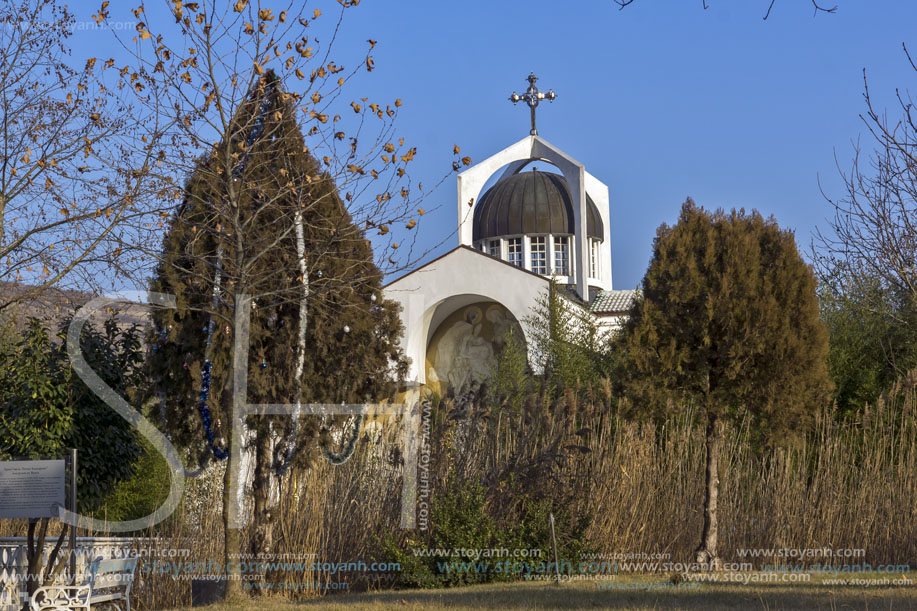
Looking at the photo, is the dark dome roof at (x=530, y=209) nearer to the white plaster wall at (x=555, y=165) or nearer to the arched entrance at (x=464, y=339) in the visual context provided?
the white plaster wall at (x=555, y=165)

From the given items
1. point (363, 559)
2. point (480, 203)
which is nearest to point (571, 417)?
point (363, 559)

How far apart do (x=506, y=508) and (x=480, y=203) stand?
2719cm

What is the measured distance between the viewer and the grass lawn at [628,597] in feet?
20.7

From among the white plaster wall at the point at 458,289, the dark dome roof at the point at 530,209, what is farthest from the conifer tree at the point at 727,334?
the dark dome roof at the point at 530,209

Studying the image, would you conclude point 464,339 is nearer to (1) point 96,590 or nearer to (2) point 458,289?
(2) point 458,289

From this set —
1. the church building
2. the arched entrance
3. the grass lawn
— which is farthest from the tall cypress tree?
the arched entrance

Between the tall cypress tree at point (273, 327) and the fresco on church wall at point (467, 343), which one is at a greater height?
the fresco on church wall at point (467, 343)

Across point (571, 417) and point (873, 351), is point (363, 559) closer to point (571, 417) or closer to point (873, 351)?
point (571, 417)

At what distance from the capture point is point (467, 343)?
1163 inches

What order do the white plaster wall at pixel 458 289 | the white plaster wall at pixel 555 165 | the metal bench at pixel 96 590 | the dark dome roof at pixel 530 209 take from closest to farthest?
the metal bench at pixel 96 590
the white plaster wall at pixel 458 289
the white plaster wall at pixel 555 165
the dark dome roof at pixel 530 209

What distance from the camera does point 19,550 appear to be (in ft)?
27.6

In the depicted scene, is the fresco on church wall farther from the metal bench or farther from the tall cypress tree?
the metal bench

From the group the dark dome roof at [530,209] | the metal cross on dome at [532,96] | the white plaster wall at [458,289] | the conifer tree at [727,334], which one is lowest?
the conifer tree at [727,334]

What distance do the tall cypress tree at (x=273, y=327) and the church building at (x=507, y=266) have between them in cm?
1452
